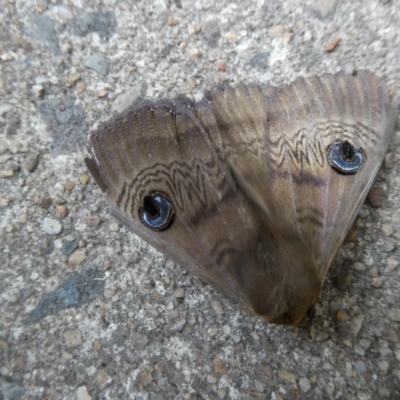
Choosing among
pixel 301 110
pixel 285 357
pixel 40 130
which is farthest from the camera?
pixel 40 130

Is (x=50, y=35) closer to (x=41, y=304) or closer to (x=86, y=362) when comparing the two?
(x=41, y=304)

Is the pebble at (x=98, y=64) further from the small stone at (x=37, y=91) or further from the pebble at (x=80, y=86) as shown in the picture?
the small stone at (x=37, y=91)

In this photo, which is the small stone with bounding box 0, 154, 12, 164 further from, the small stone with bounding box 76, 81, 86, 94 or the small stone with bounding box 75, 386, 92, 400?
the small stone with bounding box 75, 386, 92, 400

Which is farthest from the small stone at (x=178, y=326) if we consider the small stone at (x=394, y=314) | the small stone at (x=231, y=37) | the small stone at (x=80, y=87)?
the small stone at (x=231, y=37)

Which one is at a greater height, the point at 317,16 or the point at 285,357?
the point at 317,16

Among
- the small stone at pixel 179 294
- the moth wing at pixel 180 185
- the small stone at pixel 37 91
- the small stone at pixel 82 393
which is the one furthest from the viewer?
the small stone at pixel 37 91

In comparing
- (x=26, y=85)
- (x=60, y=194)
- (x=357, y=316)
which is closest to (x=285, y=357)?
(x=357, y=316)

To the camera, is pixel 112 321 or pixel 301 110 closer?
pixel 301 110
